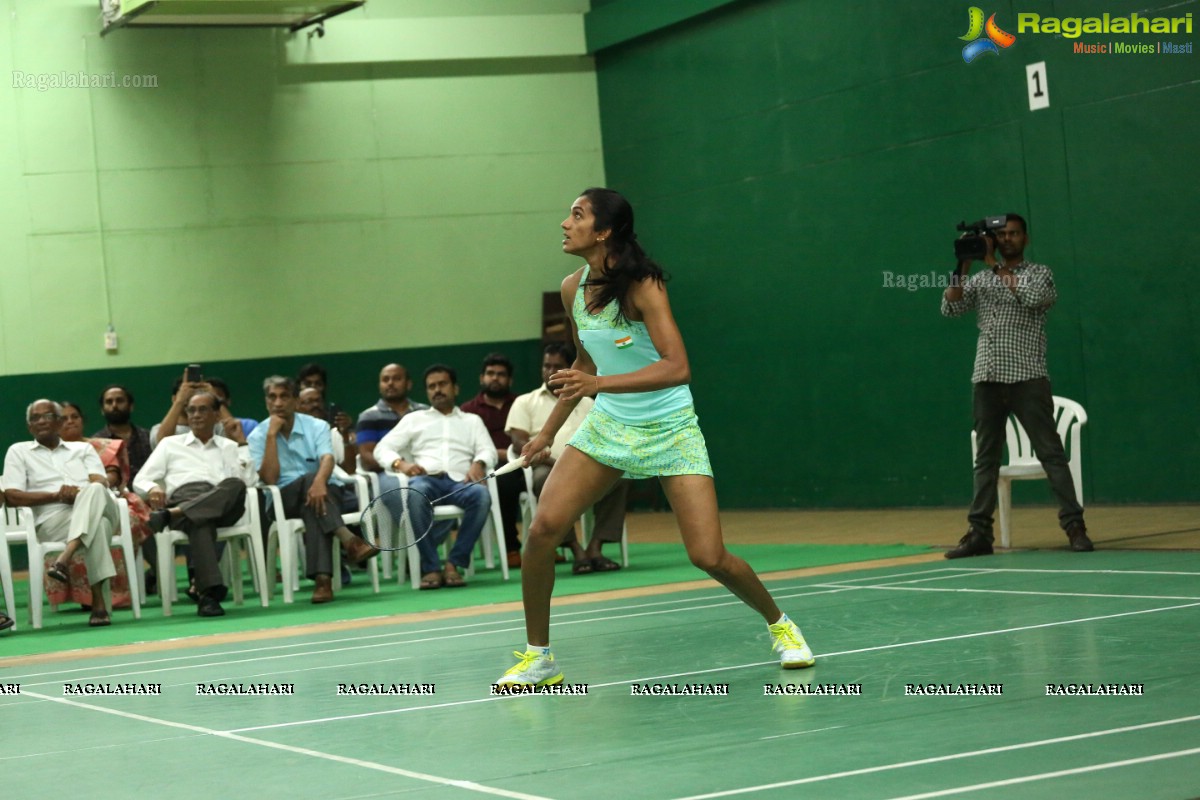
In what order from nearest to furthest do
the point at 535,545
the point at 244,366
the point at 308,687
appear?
the point at 535,545 < the point at 308,687 < the point at 244,366

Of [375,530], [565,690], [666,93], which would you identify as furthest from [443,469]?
[666,93]

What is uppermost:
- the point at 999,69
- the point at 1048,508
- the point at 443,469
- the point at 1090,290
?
the point at 999,69

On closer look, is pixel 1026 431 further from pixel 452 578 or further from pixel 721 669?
pixel 721 669

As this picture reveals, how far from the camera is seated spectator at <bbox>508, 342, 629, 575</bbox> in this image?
10.5 metres

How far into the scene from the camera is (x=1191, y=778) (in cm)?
355

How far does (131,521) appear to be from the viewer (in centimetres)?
973

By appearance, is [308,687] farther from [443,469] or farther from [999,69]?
[999,69]

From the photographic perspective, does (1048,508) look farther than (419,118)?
No

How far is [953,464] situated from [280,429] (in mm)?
6022

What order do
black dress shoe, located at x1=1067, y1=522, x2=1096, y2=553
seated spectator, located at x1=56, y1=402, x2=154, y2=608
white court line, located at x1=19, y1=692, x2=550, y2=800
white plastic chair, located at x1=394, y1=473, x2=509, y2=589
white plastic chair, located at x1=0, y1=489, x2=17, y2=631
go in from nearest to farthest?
1. white court line, located at x1=19, y1=692, x2=550, y2=800
2. black dress shoe, located at x1=1067, y1=522, x2=1096, y2=553
3. white plastic chair, located at x1=0, y1=489, x2=17, y2=631
4. seated spectator, located at x1=56, y1=402, x2=154, y2=608
5. white plastic chair, located at x1=394, y1=473, x2=509, y2=589

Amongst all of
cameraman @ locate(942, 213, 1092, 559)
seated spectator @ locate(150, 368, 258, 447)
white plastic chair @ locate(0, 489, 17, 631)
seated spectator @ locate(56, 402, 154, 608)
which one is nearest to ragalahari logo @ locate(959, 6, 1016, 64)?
cameraman @ locate(942, 213, 1092, 559)

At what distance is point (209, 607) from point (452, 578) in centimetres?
156

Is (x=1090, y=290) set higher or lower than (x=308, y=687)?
higher

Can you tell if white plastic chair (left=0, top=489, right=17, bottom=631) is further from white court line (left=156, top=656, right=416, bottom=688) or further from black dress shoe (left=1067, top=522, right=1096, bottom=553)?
black dress shoe (left=1067, top=522, right=1096, bottom=553)
